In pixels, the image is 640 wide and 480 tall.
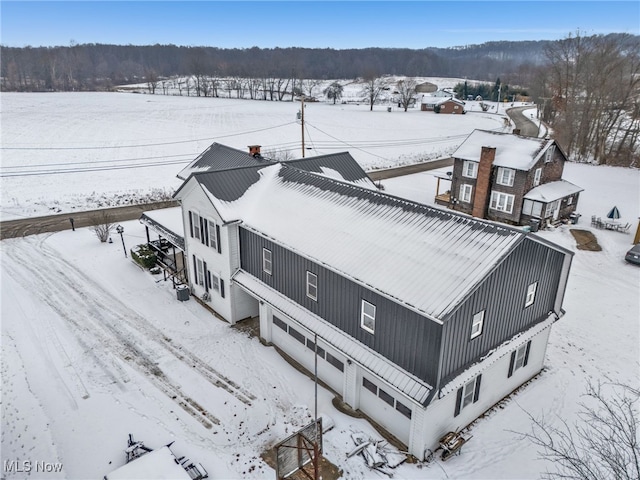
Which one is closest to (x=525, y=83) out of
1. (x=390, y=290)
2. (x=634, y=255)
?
(x=634, y=255)

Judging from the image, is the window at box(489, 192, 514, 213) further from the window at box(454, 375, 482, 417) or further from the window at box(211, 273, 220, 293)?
the window at box(211, 273, 220, 293)

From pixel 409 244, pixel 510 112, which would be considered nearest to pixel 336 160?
pixel 409 244

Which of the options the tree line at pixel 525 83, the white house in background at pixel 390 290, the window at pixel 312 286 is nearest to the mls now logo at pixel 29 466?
the white house in background at pixel 390 290

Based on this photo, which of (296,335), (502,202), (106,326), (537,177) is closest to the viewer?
(296,335)

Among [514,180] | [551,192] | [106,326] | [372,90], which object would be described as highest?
[372,90]

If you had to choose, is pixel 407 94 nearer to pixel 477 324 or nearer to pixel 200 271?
pixel 200 271

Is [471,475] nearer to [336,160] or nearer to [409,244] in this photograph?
[409,244]
